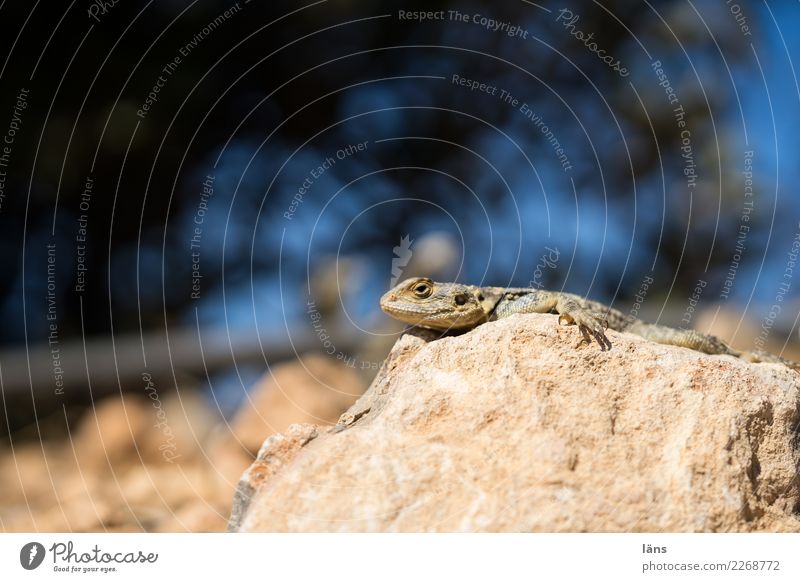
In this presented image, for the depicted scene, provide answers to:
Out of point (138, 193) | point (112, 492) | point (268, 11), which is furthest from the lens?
point (138, 193)

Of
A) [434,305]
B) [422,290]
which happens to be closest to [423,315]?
[434,305]

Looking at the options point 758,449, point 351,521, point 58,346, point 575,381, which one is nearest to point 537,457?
point 575,381

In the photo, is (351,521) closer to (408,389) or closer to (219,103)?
(408,389)

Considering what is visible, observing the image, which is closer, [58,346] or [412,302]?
[412,302]
